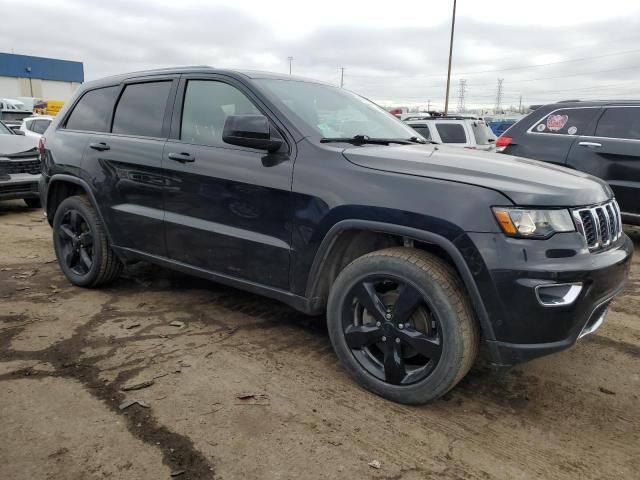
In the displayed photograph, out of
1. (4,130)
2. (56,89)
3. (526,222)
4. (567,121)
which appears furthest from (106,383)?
(56,89)

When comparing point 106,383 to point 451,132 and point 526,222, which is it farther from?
point 451,132

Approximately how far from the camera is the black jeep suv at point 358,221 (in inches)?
95.3

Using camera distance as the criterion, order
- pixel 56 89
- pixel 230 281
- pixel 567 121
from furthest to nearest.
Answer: pixel 56 89
pixel 567 121
pixel 230 281

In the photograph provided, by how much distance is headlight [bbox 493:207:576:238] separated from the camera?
7.83 feet

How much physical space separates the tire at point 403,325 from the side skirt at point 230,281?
24 centimetres

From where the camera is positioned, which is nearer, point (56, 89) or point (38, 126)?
point (38, 126)

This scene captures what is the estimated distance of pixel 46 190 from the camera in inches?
185

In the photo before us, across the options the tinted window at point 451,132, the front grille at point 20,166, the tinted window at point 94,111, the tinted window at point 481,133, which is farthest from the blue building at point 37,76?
the tinted window at point 94,111

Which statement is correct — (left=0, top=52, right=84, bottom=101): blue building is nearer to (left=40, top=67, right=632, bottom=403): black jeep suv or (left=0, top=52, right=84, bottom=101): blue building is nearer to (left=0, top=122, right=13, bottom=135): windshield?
(left=0, top=122, right=13, bottom=135): windshield

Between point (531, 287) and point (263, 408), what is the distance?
146 cm

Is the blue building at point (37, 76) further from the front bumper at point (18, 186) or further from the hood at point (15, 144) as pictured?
the front bumper at point (18, 186)

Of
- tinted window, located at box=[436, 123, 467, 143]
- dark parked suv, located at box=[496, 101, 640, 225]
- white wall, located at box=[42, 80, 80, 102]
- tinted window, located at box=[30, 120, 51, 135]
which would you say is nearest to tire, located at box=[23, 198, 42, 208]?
tinted window, located at box=[30, 120, 51, 135]

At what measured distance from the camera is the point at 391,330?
2.72 m

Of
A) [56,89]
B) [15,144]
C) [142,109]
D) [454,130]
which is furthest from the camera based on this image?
[56,89]
